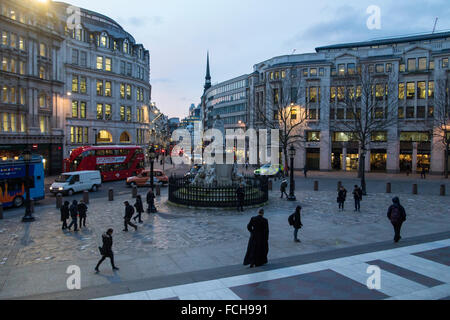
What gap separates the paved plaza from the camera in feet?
30.4

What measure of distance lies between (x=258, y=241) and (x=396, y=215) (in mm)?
5766

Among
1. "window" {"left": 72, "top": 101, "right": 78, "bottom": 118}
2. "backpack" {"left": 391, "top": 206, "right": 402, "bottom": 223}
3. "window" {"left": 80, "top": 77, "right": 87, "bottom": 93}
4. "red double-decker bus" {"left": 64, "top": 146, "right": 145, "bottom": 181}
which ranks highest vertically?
"window" {"left": 80, "top": 77, "right": 87, "bottom": 93}

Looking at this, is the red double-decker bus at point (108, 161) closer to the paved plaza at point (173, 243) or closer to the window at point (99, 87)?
the paved plaza at point (173, 243)

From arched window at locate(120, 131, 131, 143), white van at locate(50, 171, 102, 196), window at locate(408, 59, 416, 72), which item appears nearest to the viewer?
white van at locate(50, 171, 102, 196)

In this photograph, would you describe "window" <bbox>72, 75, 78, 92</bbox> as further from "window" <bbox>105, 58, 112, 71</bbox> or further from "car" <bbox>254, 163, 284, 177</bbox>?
"car" <bbox>254, 163, 284, 177</bbox>

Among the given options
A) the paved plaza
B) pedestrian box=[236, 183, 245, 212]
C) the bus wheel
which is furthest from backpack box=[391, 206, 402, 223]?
the bus wheel

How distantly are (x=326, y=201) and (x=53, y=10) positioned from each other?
43.1 metres

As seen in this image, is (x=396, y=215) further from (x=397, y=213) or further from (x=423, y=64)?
(x=423, y=64)

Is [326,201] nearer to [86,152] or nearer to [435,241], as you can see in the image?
[435,241]

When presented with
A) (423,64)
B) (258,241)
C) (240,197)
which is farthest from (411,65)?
(258,241)

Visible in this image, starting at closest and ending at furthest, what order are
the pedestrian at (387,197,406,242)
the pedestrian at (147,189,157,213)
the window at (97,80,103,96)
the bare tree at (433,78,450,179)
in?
the pedestrian at (387,197,406,242) → the pedestrian at (147,189,157,213) → the bare tree at (433,78,450,179) → the window at (97,80,103,96)

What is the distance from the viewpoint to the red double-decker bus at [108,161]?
34969mm

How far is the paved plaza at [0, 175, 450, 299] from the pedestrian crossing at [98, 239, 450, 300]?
0.27 ft
